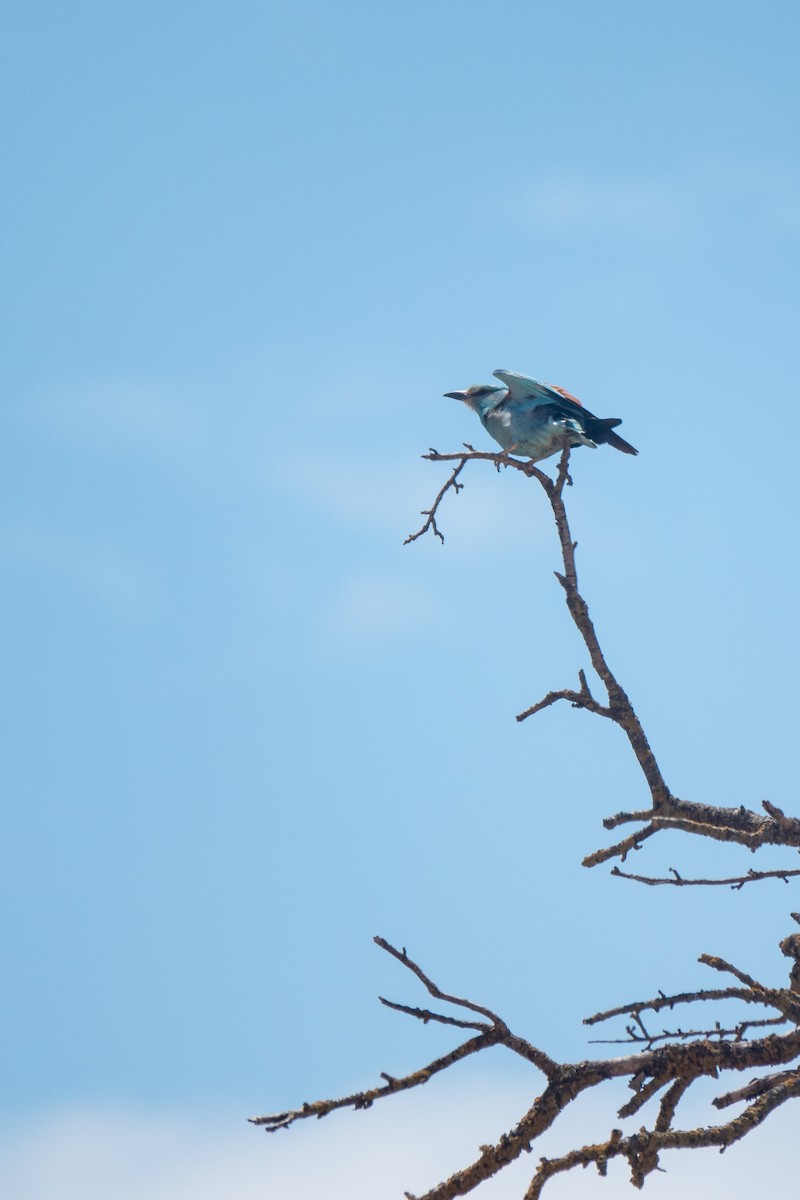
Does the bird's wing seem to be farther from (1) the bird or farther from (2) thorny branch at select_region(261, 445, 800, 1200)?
(2) thorny branch at select_region(261, 445, 800, 1200)

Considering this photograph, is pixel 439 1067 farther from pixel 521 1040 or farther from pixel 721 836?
pixel 721 836

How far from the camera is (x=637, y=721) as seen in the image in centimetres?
573

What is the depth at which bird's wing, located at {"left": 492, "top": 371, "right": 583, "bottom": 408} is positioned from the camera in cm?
968

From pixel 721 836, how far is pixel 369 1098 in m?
1.65

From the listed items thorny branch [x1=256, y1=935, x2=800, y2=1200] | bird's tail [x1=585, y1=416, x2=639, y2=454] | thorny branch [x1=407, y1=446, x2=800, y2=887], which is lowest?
thorny branch [x1=256, y1=935, x2=800, y2=1200]

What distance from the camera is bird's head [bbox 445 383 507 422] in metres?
10.8

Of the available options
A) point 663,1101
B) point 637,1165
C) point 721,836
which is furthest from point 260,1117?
point 721,836

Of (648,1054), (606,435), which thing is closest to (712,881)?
(648,1054)

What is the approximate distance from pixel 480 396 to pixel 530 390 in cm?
173

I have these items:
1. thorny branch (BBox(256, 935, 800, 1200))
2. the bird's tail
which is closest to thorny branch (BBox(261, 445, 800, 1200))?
thorny branch (BBox(256, 935, 800, 1200))

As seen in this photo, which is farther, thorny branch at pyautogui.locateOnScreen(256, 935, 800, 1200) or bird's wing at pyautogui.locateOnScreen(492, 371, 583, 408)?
bird's wing at pyautogui.locateOnScreen(492, 371, 583, 408)

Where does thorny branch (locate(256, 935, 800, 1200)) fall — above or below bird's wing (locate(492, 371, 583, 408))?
below

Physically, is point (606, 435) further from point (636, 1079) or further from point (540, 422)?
point (636, 1079)

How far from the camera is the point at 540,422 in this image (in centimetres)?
977
